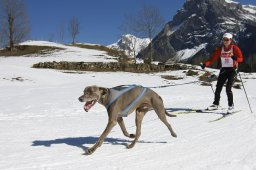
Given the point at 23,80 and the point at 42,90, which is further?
the point at 23,80

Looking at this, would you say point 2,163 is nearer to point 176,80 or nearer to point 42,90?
point 42,90

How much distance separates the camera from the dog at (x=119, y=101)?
22.8 feet

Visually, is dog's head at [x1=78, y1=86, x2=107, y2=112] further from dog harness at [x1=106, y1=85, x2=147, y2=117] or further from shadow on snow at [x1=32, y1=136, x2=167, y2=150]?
shadow on snow at [x1=32, y1=136, x2=167, y2=150]

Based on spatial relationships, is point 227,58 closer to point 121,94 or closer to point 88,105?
point 121,94

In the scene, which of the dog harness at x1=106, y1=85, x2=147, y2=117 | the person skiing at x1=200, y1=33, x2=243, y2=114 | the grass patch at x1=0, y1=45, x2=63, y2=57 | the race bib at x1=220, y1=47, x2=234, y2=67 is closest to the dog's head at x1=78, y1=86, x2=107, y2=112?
the dog harness at x1=106, y1=85, x2=147, y2=117

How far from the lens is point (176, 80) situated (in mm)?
32688

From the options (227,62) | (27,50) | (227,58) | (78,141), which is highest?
(27,50)

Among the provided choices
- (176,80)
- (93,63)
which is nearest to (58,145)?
(176,80)

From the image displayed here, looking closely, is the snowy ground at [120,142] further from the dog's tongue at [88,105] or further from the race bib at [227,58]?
the race bib at [227,58]

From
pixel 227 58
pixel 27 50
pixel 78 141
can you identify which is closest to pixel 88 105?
pixel 78 141

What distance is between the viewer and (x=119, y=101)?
282 inches

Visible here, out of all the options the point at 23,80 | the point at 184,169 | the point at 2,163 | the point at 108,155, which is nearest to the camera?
the point at 184,169

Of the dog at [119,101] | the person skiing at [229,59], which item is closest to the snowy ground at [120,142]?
the dog at [119,101]

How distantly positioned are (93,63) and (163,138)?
33.7m
